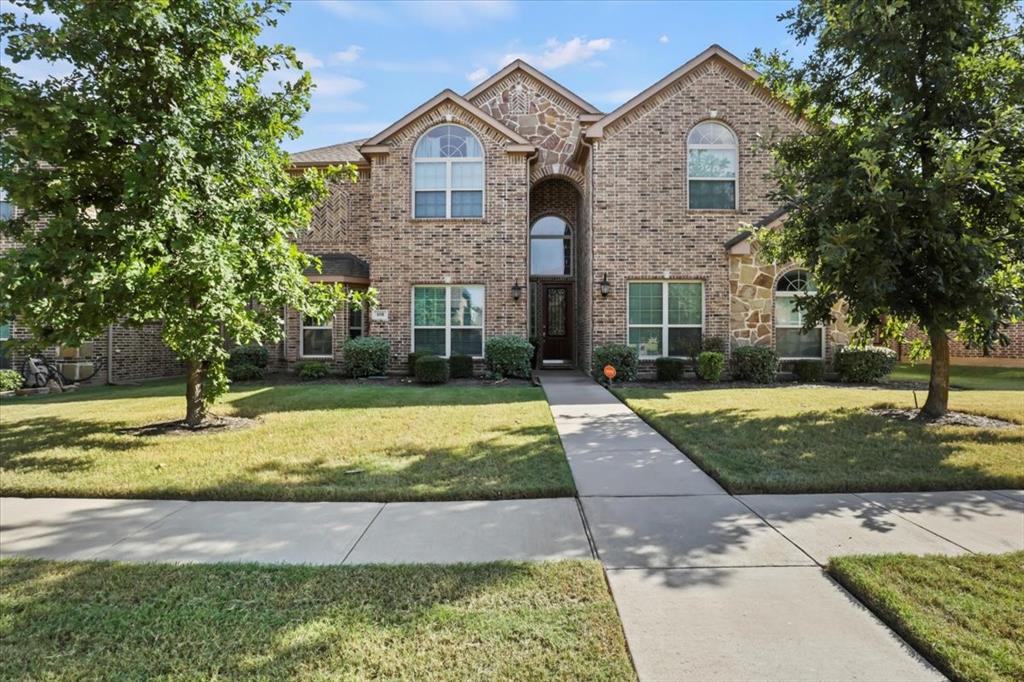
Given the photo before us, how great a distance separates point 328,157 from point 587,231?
26.8 ft

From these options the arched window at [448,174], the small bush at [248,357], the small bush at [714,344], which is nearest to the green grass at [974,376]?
the small bush at [714,344]

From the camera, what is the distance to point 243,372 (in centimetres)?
1317

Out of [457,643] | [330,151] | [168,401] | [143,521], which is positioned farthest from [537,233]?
[457,643]

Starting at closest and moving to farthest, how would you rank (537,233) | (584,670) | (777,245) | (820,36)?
1. (584,670)
2. (820,36)
3. (777,245)
4. (537,233)

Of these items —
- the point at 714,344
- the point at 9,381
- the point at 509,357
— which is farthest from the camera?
the point at 509,357

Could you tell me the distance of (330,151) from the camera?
16.4 m

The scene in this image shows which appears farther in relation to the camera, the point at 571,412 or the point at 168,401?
the point at 168,401

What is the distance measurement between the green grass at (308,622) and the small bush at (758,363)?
10.5 metres

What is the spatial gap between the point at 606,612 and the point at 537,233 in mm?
15099

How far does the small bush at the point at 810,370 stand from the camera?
12.7 metres

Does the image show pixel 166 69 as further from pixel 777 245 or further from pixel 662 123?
pixel 662 123

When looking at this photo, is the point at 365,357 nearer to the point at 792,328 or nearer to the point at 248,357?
the point at 248,357

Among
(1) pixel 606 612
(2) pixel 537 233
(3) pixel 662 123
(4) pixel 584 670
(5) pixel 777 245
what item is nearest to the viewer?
(4) pixel 584 670

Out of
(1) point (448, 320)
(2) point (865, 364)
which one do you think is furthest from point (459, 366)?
(2) point (865, 364)
